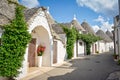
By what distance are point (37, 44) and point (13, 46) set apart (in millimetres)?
6465

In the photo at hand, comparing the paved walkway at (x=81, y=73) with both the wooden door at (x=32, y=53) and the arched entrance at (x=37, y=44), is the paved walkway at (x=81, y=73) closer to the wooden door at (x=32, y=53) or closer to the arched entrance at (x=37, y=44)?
the arched entrance at (x=37, y=44)

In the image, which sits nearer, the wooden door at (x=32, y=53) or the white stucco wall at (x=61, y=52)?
the wooden door at (x=32, y=53)

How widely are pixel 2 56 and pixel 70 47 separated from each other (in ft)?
53.3

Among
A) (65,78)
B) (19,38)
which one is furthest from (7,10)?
(65,78)

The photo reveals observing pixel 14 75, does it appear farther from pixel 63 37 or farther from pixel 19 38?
pixel 63 37

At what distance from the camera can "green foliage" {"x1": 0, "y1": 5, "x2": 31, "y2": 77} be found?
9.06 metres

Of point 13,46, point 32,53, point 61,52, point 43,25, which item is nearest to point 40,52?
point 32,53

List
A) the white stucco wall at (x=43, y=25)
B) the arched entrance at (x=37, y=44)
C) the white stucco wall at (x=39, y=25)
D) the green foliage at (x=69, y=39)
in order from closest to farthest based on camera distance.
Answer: the white stucco wall at (x=39, y=25)
the white stucco wall at (x=43, y=25)
the arched entrance at (x=37, y=44)
the green foliage at (x=69, y=39)

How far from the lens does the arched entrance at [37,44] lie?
603 inches

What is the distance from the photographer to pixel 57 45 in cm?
1972

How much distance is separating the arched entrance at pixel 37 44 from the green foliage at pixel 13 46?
196 inches

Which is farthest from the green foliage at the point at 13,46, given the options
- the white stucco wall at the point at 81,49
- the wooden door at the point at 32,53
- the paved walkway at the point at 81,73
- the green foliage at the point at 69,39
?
the white stucco wall at the point at 81,49

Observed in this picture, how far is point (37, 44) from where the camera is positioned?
15836 mm

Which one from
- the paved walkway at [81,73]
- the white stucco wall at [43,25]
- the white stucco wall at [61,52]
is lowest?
the paved walkway at [81,73]
